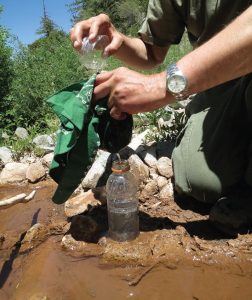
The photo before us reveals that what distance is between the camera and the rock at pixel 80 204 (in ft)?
9.58

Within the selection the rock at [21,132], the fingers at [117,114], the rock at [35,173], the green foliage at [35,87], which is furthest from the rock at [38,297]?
the green foliage at [35,87]

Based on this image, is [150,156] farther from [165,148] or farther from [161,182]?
[161,182]

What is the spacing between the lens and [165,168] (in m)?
3.29

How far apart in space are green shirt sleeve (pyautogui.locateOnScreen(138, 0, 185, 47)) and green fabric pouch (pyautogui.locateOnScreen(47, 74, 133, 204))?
1.06 metres

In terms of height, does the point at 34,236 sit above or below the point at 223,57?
below

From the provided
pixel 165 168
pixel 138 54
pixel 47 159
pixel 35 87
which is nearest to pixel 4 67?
pixel 35 87

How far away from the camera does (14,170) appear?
4035 mm

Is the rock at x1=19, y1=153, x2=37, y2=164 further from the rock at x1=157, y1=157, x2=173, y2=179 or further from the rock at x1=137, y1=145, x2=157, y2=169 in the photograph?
the rock at x1=157, y1=157, x2=173, y2=179

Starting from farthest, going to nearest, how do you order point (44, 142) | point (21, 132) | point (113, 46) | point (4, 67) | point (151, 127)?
point (4, 67)
point (21, 132)
point (44, 142)
point (151, 127)
point (113, 46)

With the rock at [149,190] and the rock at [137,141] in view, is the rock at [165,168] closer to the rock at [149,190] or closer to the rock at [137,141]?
the rock at [149,190]

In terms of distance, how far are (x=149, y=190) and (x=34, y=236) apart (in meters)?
0.95

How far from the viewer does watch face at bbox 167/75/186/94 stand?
2.00m

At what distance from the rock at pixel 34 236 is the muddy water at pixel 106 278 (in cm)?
6

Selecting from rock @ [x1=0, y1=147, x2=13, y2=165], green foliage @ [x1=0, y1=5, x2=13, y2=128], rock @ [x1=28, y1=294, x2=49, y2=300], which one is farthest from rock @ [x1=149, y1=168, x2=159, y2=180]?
green foliage @ [x1=0, y1=5, x2=13, y2=128]
